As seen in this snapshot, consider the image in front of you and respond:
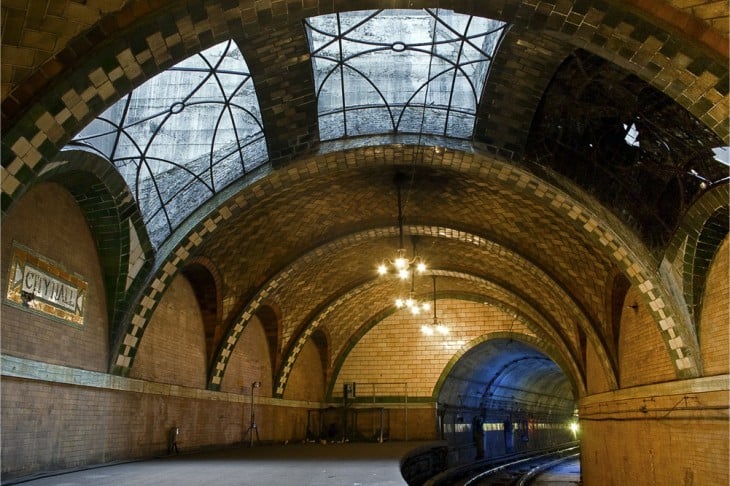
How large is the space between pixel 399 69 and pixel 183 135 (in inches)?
158

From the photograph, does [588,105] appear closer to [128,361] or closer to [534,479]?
[128,361]

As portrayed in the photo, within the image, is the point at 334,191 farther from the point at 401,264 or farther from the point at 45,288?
the point at 45,288

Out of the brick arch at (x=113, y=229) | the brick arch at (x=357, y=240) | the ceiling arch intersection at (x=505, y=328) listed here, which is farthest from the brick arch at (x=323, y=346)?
the brick arch at (x=113, y=229)

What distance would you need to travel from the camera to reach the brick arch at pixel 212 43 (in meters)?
6.67

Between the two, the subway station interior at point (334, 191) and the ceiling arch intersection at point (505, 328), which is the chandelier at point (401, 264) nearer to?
the subway station interior at point (334, 191)

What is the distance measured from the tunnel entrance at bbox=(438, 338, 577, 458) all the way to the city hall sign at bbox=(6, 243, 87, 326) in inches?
569

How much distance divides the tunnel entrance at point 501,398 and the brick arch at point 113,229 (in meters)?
13.4

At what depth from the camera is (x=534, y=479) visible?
73.2ft

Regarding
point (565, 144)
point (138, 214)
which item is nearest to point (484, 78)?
point (565, 144)

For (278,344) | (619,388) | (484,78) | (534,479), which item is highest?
(484,78)

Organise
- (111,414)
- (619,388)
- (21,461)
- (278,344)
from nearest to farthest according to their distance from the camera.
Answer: (21,461) < (111,414) < (619,388) < (278,344)

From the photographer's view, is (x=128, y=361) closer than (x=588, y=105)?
No

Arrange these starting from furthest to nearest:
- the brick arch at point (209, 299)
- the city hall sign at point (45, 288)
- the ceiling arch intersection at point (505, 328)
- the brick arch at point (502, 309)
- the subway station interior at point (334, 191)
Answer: the ceiling arch intersection at point (505, 328), the brick arch at point (502, 309), the brick arch at point (209, 299), the city hall sign at point (45, 288), the subway station interior at point (334, 191)

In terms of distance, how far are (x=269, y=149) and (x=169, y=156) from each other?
5.84 feet
